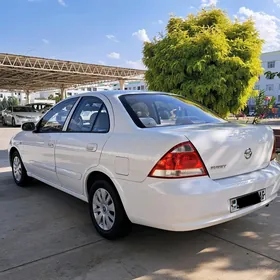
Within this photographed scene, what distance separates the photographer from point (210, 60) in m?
7.99

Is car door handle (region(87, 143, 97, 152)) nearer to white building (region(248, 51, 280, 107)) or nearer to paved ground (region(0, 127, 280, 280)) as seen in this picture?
paved ground (region(0, 127, 280, 280))

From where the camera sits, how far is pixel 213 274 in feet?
8.51

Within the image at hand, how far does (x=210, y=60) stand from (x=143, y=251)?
6.18m

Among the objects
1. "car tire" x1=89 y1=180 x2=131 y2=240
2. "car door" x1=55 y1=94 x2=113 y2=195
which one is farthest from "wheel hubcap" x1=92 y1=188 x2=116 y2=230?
"car door" x1=55 y1=94 x2=113 y2=195

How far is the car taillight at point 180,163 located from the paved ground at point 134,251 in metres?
0.84

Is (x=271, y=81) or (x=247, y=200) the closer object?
(x=247, y=200)

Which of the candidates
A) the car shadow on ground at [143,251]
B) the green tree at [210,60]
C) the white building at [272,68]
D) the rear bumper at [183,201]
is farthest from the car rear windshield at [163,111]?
the white building at [272,68]

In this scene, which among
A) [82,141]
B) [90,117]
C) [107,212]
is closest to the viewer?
[107,212]

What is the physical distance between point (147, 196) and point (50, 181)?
84.8 inches

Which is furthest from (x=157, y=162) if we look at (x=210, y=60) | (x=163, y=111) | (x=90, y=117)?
A: (x=210, y=60)

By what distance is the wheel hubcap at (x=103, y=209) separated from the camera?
10.5ft

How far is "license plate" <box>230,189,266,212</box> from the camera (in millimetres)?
2764

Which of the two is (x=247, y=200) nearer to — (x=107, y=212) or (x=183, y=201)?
(x=183, y=201)

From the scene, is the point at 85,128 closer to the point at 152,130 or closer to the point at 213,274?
the point at 152,130
